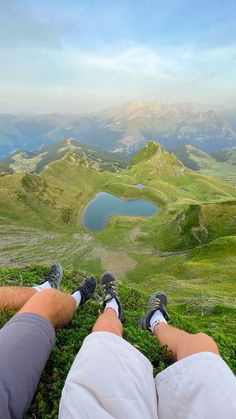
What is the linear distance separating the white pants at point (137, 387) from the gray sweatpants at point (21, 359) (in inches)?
22.3

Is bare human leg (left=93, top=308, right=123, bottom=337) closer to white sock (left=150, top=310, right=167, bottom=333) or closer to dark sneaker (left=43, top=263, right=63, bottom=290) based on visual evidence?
white sock (left=150, top=310, right=167, bottom=333)


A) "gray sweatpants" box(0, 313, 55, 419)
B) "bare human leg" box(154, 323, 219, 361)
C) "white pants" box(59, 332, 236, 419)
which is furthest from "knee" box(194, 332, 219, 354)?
"gray sweatpants" box(0, 313, 55, 419)

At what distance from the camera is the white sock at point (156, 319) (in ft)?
31.8

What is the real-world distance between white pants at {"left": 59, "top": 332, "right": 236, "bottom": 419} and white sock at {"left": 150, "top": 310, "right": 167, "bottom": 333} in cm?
382

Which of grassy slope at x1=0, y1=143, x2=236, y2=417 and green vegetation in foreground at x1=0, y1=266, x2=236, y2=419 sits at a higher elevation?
green vegetation in foreground at x1=0, y1=266, x2=236, y2=419

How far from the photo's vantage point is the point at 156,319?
997 cm

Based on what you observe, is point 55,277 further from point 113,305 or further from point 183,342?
point 183,342

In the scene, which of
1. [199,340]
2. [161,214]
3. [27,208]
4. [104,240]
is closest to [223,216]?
[104,240]

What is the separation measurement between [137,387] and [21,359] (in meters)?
1.76

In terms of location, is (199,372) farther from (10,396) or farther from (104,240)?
(104,240)

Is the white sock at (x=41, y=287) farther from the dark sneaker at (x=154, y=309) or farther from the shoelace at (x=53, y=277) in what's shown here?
the dark sneaker at (x=154, y=309)

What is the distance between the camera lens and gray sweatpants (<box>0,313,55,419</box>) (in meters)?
4.48

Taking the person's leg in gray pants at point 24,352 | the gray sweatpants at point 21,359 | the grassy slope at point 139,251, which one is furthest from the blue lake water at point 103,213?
the gray sweatpants at point 21,359

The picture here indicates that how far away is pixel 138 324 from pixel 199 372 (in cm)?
515
